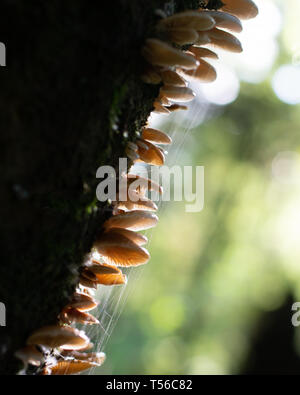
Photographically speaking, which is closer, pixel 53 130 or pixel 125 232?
pixel 53 130

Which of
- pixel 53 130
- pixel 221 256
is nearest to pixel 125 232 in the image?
pixel 53 130

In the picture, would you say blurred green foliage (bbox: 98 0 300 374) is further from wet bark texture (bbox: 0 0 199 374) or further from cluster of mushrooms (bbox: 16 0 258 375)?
wet bark texture (bbox: 0 0 199 374)

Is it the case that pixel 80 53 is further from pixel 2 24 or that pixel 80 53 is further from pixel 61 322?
pixel 61 322

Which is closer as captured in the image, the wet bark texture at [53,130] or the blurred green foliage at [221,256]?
the wet bark texture at [53,130]

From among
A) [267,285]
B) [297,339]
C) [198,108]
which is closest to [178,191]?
[198,108]

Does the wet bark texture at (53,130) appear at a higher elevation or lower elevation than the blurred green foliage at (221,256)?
lower

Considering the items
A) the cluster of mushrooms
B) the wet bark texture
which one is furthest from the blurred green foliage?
the wet bark texture

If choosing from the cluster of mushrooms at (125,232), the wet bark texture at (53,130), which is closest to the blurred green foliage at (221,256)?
the cluster of mushrooms at (125,232)

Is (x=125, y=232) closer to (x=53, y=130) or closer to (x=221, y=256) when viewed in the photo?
(x=53, y=130)

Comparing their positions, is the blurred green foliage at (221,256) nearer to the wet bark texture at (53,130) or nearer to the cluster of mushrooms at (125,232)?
the cluster of mushrooms at (125,232)
